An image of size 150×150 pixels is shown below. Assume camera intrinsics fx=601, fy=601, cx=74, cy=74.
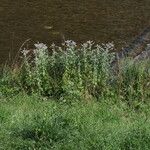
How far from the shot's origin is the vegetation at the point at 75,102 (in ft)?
25.4

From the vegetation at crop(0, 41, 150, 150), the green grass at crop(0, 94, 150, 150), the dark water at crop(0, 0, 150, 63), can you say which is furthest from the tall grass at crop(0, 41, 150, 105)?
the dark water at crop(0, 0, 150, 63)

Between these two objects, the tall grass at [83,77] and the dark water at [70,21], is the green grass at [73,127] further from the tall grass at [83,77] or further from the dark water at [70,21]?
the dark water at [70,21]

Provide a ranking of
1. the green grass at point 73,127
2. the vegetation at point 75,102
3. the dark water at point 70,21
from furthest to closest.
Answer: the dark water at point 70,21
the vegetation at point 75,102
the green grass at point 73,127

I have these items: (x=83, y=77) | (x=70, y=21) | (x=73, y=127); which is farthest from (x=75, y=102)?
(x=70, y=21)

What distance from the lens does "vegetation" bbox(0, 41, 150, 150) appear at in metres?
7.74

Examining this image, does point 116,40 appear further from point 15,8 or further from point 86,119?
point 86,119

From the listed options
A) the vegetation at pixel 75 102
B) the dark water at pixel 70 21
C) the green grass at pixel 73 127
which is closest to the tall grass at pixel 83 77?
the vegetation at pixel 75 102

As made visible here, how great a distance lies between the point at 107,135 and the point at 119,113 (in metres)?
1.47

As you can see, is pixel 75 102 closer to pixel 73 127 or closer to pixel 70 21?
pixel 73 127

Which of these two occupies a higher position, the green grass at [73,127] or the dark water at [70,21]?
the green grass at [73,127]

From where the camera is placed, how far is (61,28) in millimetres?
A: 15531

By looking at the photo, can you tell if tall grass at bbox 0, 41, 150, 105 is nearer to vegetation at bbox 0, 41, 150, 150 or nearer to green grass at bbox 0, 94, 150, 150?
vegetation at bbox 0, 41, 150, 150

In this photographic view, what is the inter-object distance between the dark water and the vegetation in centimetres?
300

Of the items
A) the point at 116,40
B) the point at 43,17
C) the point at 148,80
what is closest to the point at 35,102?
the point at 148,80
